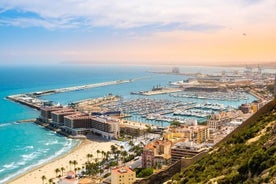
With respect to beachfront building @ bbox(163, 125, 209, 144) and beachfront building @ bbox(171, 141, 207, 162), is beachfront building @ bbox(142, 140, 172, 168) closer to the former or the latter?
beachfront building @ bbox(171, 141, 207, 162)

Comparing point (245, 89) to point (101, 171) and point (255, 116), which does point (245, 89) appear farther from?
point (255, 116)

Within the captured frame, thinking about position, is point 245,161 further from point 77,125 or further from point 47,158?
point 77,125

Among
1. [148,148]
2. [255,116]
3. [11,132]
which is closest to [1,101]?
[11,132]

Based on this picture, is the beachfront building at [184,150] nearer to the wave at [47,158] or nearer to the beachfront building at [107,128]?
the wave at [47,158]

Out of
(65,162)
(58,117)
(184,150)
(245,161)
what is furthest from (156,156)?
(58,117)

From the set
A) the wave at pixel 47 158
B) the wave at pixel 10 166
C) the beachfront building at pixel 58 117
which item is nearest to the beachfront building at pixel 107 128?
the wave at pixel 47 158

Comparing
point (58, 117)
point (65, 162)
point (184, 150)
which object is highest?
point (184, 150)

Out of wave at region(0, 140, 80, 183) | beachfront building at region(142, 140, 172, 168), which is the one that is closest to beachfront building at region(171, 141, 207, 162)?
beachfront building at region(142, 140, 172, 168)
